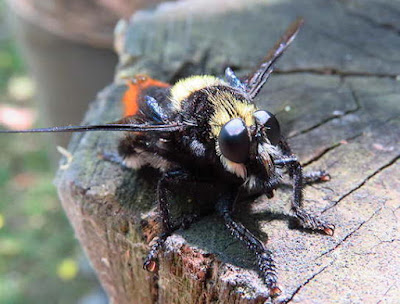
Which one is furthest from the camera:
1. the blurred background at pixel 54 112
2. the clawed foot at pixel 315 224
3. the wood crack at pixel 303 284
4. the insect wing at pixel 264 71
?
the blurred background at pixel 54 112

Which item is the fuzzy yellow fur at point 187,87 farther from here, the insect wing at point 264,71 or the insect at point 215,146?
the insect wing at point 264,71

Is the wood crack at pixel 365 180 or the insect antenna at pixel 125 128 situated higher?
the insect antenna at pixel 125 128

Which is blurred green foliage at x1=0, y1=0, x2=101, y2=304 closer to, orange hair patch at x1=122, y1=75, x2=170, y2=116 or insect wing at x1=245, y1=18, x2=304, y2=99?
orange hair patch at x1=122, y1=75, x2=170, y2=116

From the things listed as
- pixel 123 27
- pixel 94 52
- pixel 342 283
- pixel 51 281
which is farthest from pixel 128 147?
pixel 51 281

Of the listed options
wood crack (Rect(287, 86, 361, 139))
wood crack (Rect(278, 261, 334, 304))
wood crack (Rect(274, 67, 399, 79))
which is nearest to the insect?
wood crack (Rect(278, 261, 334, 304))

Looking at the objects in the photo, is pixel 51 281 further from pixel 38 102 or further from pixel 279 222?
pixel 279 222

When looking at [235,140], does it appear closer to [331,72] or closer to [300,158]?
[300,158]

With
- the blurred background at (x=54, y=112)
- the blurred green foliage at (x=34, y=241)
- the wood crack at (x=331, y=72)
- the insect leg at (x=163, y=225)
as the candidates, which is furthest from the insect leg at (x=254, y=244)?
the blurred background at (x=54, y=112)
